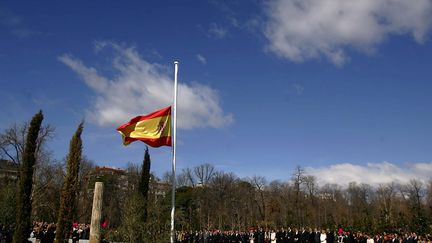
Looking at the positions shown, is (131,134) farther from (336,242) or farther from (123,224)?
(336,242)

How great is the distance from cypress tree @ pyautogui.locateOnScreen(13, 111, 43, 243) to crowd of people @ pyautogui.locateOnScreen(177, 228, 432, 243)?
45.7 feet

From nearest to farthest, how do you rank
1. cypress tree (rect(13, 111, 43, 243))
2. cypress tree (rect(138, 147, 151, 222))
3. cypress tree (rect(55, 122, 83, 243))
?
cypress tree (rect(13, 111, 43, 243))
cypress tree (rect(55, 122, 83, 243))
cypress tree (rect(138, 147, 151, 222))

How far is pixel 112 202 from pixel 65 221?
43.1 m

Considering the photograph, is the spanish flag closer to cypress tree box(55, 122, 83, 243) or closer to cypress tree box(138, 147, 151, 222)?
cypress tree box(55, 122, 83, 243)

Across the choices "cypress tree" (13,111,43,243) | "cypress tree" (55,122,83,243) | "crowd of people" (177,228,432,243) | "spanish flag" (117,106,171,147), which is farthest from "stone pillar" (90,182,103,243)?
"crowd of people" (177,228,432,243)

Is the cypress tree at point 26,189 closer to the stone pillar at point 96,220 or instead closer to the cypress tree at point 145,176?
the stone pillar at point 96,220

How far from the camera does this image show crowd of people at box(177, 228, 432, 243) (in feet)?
85.0

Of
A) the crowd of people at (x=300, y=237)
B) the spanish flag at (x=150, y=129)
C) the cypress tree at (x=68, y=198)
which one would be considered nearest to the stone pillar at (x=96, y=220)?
the spanish flag at (x=150, y=129)

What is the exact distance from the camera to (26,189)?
62.3 feet

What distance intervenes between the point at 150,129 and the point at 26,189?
8.45 meters

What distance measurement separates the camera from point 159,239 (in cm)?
1318

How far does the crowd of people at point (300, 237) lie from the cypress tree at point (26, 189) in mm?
13926

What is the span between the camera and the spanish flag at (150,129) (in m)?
13.8

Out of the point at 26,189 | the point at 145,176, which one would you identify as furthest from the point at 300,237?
the point at 26,189
